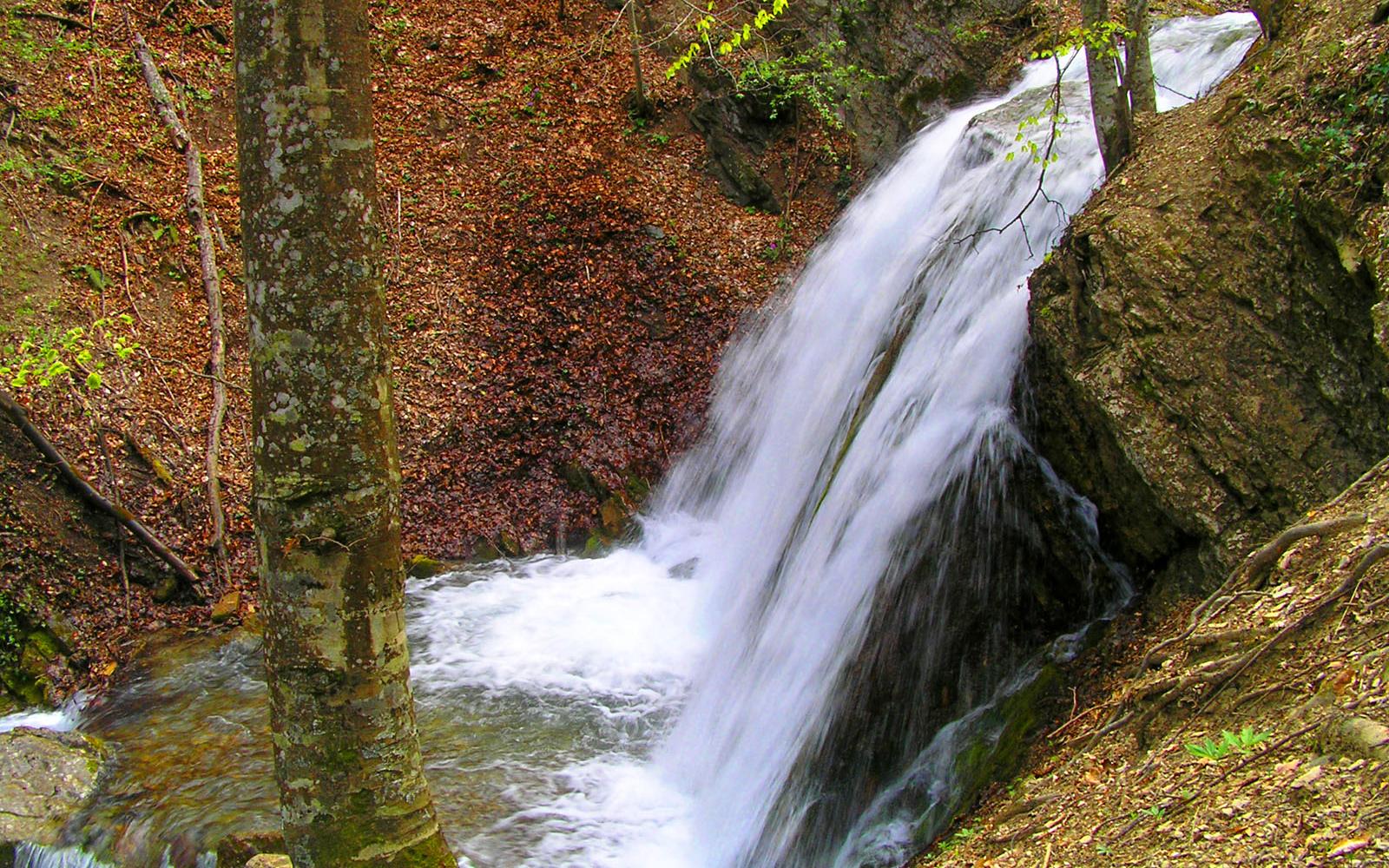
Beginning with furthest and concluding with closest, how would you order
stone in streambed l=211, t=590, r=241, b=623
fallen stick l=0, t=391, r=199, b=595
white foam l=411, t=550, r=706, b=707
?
stone in streambed l=211, t=590, r=241, b=623
white foam l=411, t=550, r=706, b=707
fallen stick l=0, t=391, r=199, b=595

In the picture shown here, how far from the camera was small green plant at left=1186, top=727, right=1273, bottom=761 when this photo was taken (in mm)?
2758

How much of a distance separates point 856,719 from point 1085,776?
6.72ft

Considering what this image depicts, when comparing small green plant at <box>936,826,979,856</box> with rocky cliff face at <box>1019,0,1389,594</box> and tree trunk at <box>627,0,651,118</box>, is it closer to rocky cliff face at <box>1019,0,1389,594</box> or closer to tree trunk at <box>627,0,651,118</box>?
rocky cliff face at <box>1019,0,1389,594</box>

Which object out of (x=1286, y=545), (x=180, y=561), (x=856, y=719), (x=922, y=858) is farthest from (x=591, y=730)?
(x=1286, y=545)

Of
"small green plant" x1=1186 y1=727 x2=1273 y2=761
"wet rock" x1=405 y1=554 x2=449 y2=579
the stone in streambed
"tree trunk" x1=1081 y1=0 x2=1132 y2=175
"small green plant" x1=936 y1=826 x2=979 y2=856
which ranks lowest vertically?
"small green plant" x1=936 y1=826 x2=979 y2=856

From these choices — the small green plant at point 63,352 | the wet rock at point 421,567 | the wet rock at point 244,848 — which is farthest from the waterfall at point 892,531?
the small green plant at point 63,352

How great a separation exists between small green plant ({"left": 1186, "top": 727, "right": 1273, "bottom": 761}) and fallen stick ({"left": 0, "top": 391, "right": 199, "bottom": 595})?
7.82 m

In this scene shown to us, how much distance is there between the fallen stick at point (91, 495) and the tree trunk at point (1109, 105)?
8031 mm

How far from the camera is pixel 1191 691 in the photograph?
3385 mm

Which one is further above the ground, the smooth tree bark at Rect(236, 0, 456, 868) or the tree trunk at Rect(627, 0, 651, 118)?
the tree trunk at Rect(627, 0, 651, 118)

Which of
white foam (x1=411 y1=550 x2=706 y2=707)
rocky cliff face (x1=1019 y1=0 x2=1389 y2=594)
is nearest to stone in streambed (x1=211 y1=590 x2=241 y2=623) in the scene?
white foam (x1=411 y1=550 x2=706 y2=707)

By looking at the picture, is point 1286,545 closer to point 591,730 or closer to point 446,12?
point 591,730

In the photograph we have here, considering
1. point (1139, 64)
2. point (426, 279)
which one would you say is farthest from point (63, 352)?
point (1139, 64)

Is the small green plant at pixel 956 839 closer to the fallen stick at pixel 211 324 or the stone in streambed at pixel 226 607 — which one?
the stone in streambed at pixel 226 607
